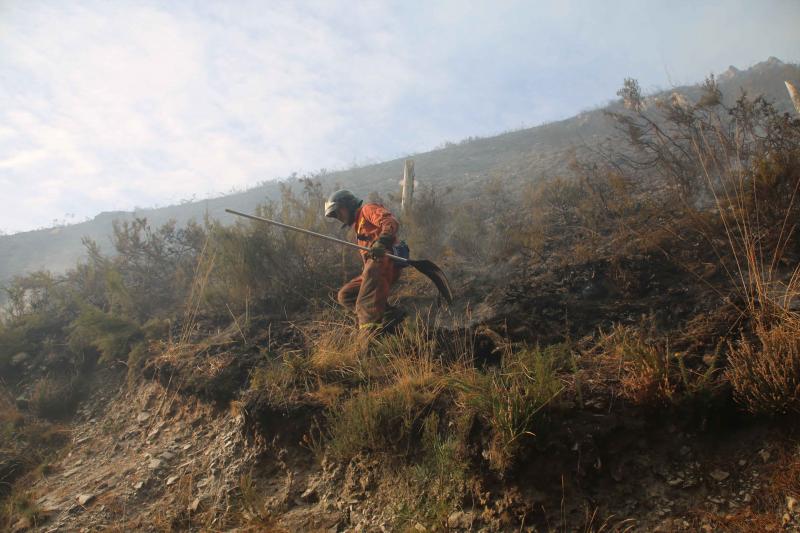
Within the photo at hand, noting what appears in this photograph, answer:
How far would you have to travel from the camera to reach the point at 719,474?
2555 millimetres

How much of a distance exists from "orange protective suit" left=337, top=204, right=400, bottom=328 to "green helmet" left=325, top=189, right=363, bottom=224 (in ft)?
0.30

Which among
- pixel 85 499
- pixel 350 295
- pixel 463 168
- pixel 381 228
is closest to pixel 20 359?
pixel 85 499

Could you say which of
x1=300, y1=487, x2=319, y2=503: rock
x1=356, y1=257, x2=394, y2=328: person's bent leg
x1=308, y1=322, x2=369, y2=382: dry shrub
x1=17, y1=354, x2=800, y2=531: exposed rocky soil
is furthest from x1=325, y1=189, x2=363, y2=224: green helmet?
x1=300, y1=487, x2=319, y2=503: rock

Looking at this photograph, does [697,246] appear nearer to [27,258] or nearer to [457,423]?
Result: [457,423]

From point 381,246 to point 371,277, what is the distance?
0.36 metres

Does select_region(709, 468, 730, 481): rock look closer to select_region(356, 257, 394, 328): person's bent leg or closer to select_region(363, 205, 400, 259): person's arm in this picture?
select_region(356, 257, 394, 328): person's bent leg

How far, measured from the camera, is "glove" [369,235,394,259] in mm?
4738

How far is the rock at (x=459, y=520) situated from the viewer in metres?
2.76

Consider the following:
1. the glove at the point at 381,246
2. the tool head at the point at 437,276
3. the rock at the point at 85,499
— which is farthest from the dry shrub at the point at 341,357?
the rock at the point at 85,499

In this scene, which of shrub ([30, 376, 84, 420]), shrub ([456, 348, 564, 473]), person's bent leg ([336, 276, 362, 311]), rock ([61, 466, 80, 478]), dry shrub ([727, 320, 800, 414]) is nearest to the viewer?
dry shrub ([727, 320, 800, 414])

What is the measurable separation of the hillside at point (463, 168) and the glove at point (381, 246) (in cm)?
872

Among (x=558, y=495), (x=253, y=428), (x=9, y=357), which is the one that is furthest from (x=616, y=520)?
(x=9, y=357)

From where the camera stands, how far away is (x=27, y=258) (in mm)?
19766

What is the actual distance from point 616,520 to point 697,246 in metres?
3.21
